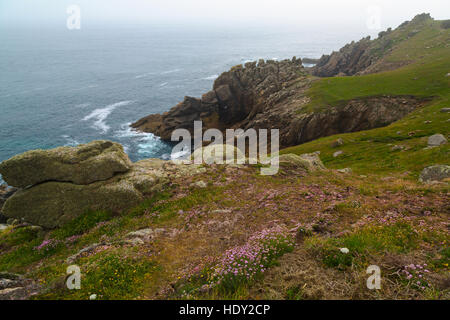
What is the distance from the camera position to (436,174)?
24047 millimetres

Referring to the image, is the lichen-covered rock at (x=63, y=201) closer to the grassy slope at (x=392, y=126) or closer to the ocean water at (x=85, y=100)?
the grassy slope at (x=392, y=126)

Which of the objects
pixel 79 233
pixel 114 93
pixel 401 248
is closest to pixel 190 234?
pixel 79 233

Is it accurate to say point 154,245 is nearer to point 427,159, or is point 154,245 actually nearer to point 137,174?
point 137,174

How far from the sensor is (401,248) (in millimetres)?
10281

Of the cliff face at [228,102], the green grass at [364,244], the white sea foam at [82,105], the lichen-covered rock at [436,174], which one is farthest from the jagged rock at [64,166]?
the white sea foam at [82,105]

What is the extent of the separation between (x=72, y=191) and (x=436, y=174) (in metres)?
34.1

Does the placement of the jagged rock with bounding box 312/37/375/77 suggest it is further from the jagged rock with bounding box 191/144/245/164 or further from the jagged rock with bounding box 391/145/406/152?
the jagged rock with bounding box 191/144/245/164

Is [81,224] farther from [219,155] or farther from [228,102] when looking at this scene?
[228,102]

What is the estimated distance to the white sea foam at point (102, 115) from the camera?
97.3m

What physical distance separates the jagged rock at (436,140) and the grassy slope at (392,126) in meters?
0.90

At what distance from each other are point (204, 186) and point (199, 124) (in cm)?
7616

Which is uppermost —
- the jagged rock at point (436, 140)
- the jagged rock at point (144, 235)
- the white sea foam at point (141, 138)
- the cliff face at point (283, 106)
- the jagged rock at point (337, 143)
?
the cliff face at point (283, 106)

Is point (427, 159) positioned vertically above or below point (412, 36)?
below
